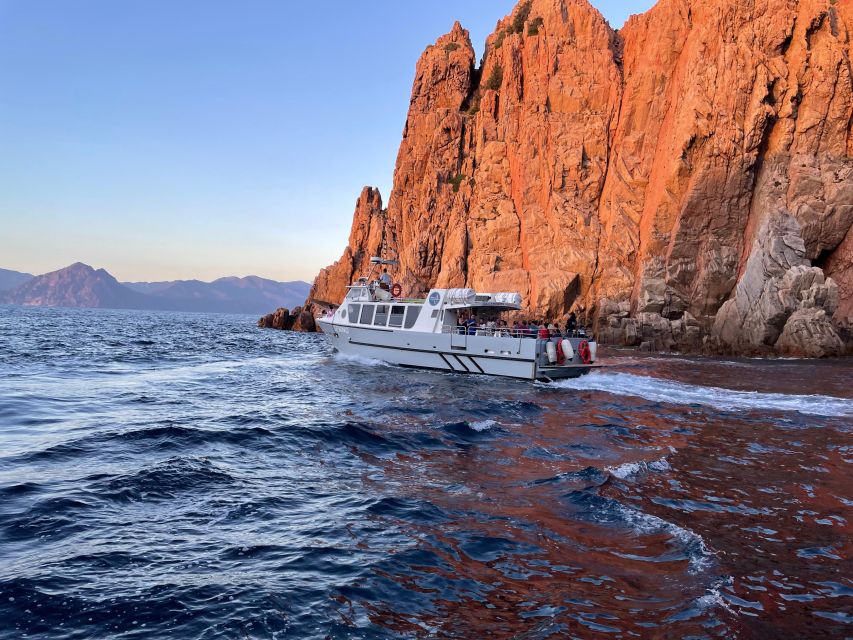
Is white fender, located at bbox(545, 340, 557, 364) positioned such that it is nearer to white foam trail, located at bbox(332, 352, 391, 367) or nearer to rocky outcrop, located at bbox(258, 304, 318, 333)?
white foam trail, located at bbox(332, 352, 391, 367)

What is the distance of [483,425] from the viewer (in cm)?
1486

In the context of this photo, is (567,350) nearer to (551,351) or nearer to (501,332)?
(551,351)

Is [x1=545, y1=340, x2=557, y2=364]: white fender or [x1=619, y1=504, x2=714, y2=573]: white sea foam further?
[x1=545, y1=340, x2=557, y2=364]: white fender

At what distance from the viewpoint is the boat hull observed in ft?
83.3

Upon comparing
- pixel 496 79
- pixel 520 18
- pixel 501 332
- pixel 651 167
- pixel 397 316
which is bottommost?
pixel 501 332

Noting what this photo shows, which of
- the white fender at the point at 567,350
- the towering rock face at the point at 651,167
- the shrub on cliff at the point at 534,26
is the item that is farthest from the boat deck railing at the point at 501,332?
the shrub on cliff at the point at 534,26

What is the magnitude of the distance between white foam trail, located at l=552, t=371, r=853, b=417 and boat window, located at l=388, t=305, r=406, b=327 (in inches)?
370

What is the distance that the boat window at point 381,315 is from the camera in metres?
30.7

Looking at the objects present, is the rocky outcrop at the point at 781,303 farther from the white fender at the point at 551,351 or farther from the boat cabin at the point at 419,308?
the white fender at the point at 551,351

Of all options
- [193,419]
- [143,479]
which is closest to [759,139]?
[193,419]

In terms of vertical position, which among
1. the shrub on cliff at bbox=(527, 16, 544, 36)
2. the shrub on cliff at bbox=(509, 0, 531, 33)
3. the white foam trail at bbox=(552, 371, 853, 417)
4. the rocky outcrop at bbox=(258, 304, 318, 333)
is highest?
the shrub on cliff at bbox=(509, 0, 531, 33)

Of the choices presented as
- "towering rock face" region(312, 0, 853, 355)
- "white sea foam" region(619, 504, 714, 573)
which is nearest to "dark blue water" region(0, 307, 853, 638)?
"white sea foam" region(619, 504, 714, 573)

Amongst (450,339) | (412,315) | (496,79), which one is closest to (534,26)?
(496,79)

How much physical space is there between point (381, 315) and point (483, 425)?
16934mm
